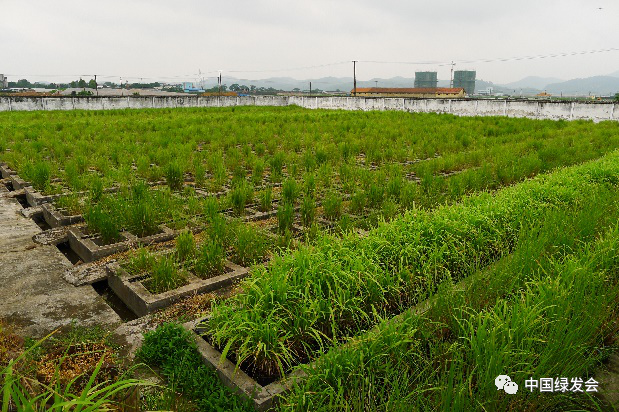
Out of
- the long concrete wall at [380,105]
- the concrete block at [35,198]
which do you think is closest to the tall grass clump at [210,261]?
the concrete block at [35,198]

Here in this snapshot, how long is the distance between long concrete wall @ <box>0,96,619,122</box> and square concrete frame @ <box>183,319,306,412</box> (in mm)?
20267

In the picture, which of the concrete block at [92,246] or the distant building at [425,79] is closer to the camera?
the concrete block at [92,246]

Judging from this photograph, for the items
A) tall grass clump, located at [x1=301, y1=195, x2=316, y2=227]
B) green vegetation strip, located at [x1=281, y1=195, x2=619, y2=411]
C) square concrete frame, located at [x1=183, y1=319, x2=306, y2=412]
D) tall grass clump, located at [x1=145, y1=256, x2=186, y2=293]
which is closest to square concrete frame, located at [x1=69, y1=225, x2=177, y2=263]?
tall grass clump, located at [x1=145, y1=256, x2=186, y2=293]

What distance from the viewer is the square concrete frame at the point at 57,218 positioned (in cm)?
503

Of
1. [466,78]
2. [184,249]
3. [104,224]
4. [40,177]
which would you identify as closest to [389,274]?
[184,249]

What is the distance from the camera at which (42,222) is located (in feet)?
18.4

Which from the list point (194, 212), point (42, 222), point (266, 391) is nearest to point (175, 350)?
point (266, 391)

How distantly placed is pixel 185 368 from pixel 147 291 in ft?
3.52

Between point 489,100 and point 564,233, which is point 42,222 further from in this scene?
point 489,100

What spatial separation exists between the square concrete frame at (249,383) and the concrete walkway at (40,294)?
0.96 meters

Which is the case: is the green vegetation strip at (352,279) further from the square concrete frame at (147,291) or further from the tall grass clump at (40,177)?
the tall grass clump at (40,177)

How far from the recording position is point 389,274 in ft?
10.2

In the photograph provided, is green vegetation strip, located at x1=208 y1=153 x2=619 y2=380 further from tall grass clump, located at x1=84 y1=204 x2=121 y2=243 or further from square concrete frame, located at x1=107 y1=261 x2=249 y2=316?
tall grass clump, located at x1=84 y1=204 x2=121 y2=243

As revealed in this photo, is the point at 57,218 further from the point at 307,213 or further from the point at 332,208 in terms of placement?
the point at 332,208
